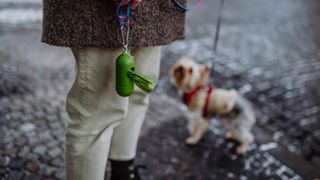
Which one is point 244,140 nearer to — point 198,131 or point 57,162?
point 198,131

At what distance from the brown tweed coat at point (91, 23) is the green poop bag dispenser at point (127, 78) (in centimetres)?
8

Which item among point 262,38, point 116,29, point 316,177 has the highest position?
point 116,29

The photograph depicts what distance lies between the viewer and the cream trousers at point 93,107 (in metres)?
1.63

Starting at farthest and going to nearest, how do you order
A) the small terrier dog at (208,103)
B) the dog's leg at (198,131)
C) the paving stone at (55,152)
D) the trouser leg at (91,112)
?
1. the dog's leg at (198,131)
2. the small terrier dog at (208,103)
3. the paving stone at (55,152)
4. the trouser leg at (91,112)

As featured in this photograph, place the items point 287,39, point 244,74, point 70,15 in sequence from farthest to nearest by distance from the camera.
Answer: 1. point 287,39
2. point 244,74
3. point 70,15

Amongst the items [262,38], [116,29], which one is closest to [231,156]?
[116,29]

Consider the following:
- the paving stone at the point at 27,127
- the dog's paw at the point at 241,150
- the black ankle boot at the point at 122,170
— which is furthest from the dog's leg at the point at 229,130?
the paving stone at the point at 27,127

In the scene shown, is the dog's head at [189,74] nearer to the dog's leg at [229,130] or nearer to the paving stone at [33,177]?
the dog's leg at [229,130]

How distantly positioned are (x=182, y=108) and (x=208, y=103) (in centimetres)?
68

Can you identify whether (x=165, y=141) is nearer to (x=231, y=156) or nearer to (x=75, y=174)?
(x=231, y=156)

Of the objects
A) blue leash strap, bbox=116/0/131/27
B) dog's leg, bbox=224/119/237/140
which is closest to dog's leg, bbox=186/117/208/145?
dog's leg, bbox=224/119/237/140

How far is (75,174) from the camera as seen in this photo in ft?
6.12

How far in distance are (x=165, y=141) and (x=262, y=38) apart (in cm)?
325

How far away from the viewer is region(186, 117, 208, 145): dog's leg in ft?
10.2
